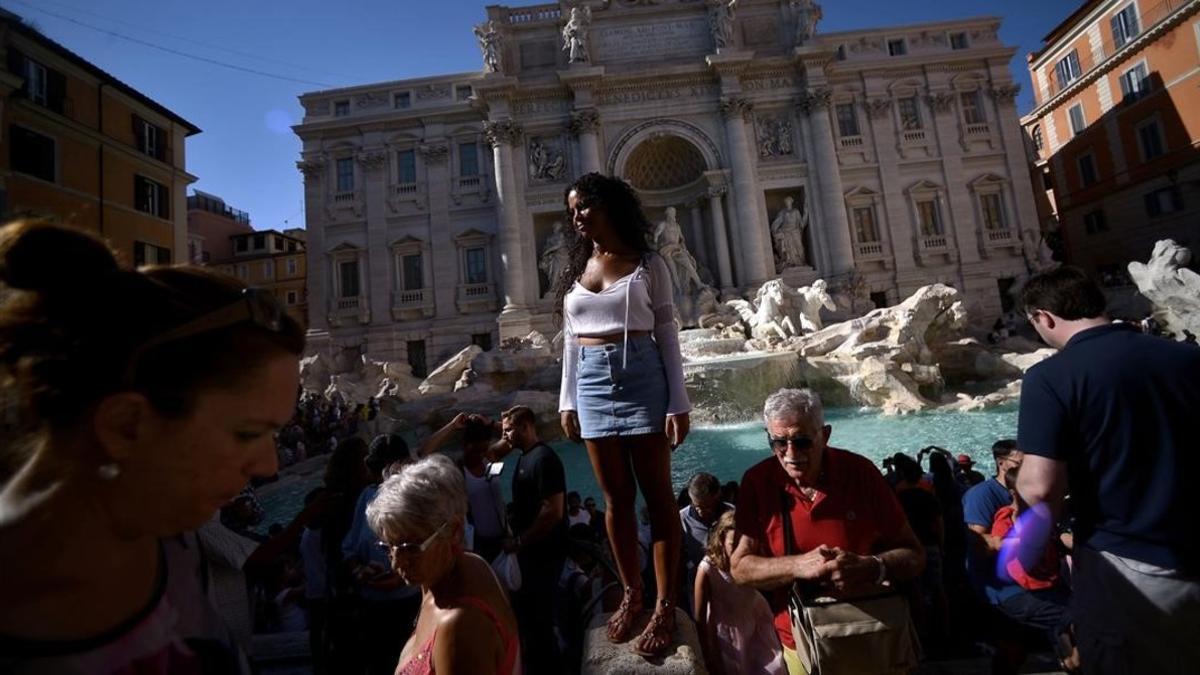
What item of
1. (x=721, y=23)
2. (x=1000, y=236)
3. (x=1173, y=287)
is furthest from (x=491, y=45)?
(x=1173, y=287)

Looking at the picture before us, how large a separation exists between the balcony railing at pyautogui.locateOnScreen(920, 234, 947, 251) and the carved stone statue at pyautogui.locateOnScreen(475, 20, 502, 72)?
58.2ft

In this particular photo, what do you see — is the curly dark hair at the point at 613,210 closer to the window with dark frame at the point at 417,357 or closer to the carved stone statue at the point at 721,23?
the window with dark frame at the point at 417,357

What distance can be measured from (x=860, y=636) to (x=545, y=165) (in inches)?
821

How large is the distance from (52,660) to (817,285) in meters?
15.9

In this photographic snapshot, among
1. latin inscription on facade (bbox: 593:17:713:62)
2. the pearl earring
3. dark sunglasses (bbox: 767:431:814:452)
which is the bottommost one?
dark sunglasses (bbox: 767:431:814:452)

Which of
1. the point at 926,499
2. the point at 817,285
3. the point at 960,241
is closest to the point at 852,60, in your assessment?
the point at 960,241

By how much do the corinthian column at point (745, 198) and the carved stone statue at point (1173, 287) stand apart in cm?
983

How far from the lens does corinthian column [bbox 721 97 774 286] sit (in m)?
19.8

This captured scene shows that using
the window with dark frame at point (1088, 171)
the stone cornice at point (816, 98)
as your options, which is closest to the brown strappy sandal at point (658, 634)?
the stone cornice at point (816, 98)

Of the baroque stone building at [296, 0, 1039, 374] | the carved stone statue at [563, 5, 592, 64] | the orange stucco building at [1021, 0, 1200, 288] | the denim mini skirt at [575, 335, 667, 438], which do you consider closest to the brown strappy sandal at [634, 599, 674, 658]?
the denim mini skirt at [575, 335, 667, 438]

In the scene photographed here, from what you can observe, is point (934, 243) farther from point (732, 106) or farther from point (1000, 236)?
point (732, 106)

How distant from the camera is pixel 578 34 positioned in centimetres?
2058

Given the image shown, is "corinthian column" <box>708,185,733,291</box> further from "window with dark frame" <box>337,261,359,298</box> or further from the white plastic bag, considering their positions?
the white plastic bag

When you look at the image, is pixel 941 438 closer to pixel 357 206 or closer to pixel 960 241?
pixel 960 241
